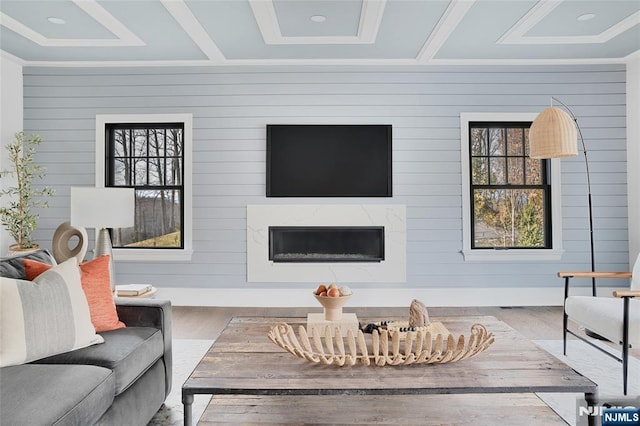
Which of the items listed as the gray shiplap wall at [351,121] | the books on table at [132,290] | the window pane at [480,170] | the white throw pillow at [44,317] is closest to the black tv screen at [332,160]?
the gray shiplap wall at [351,121]

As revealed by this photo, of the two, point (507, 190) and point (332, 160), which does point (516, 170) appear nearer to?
point (507, 190)

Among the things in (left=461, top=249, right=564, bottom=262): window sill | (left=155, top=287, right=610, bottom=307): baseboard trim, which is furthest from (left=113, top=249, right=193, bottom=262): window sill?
(left=461, top=249, right=564, bottom=262): window sill

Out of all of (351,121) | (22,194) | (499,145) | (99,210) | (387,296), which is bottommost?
(387,296)

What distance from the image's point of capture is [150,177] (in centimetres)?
486

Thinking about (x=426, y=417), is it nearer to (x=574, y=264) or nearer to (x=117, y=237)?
(x=574, y=264)

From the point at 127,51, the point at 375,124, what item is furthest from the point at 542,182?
the point at 127,51

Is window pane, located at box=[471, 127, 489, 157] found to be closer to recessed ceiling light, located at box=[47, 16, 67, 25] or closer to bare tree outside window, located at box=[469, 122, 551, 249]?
bare tree outside window, located at box=[469, 122, 551, 249]

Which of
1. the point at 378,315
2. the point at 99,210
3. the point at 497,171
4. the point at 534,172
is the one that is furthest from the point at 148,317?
the point at 534,172

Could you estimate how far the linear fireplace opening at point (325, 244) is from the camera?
4.74 meters

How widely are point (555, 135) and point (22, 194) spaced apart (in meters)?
5.06

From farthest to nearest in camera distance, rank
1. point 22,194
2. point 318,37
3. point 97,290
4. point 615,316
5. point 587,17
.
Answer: point 22,194
point 318,37
point 587,17
point 615,316
point 97,290

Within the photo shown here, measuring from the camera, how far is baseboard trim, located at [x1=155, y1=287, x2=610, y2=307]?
15.5 feet

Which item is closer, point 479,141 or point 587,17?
point 587,17

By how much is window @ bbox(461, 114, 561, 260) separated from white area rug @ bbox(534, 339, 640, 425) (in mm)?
1503
